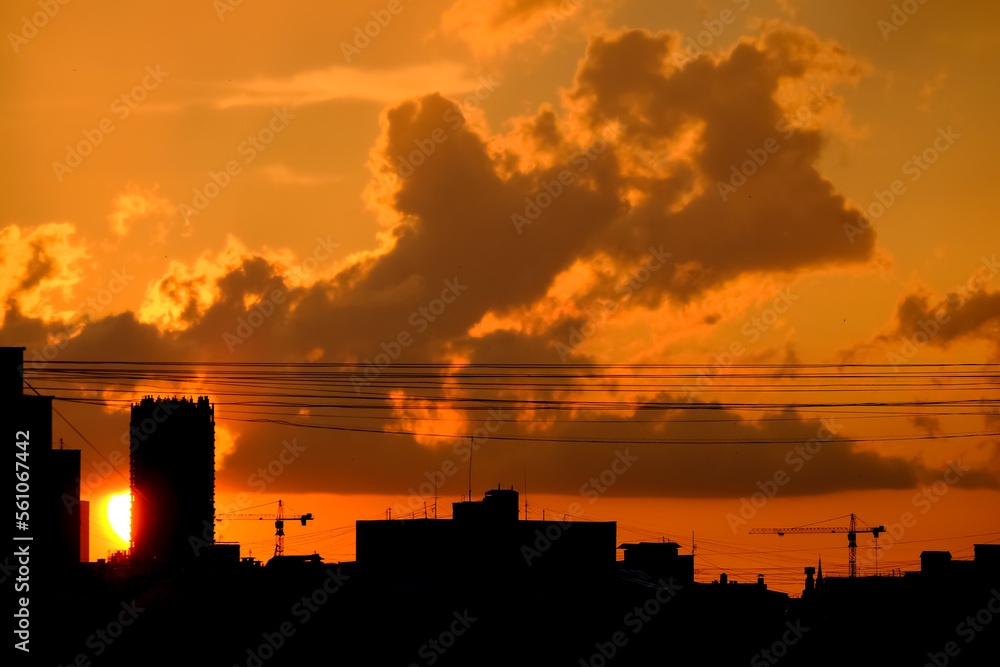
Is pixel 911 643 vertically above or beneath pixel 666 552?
beneath

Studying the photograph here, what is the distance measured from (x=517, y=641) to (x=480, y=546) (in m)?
59.9

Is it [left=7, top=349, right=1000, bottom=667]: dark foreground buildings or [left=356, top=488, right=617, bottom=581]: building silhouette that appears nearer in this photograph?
[left=7, top=349, right=1000, bottom=667]: dark foreground buildings

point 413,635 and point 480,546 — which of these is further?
point 480,546

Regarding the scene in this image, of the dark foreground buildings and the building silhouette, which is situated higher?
the building silhouette

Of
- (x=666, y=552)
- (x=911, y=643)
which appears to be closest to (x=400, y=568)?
(x=666, y=552)

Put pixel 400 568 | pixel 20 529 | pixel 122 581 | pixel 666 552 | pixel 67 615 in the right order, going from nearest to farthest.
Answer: pixel 20 529
pixel 67 615
pixel 122 581
pixel 400 568
pixel 666 552

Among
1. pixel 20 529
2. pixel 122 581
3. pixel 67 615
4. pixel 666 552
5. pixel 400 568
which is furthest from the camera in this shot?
pixel 666 552

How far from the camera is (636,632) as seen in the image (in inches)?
3514

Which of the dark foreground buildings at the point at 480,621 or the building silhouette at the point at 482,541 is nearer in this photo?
the dark foreground buildings at the point at 480,621

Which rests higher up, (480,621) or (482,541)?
(482,541)

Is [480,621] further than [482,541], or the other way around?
[482,541]

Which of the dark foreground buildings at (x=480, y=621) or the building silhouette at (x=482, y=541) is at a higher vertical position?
the building silhouette at (x=482, y=541)

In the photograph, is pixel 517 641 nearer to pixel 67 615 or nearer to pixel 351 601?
pixel 351 601

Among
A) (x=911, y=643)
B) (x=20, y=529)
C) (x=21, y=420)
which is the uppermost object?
(x=21, y=420)
